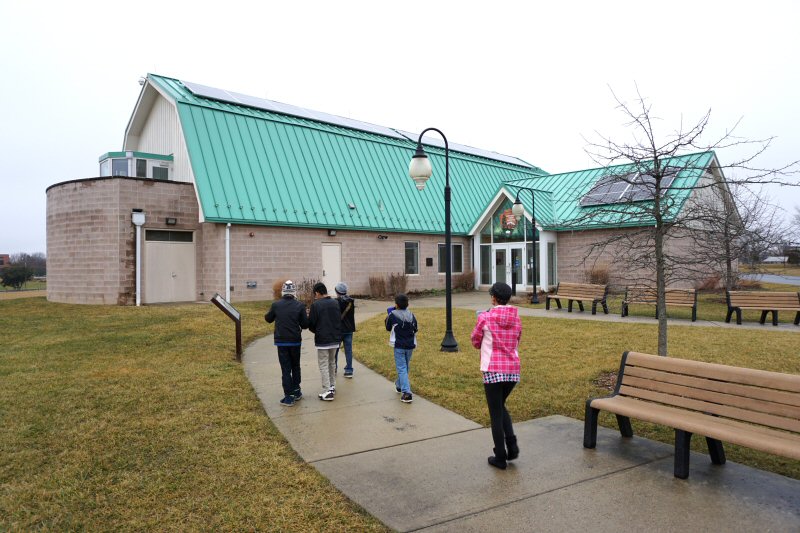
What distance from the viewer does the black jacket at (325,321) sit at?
22.8 ft

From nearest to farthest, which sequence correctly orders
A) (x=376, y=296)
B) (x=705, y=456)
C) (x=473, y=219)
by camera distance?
(x=705, y=456) → (x=376, y=296) → (x=473, y=219)

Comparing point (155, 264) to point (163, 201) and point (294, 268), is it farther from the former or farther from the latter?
point (294, 268)

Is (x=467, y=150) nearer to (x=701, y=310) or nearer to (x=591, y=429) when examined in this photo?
(x=701, y=310)

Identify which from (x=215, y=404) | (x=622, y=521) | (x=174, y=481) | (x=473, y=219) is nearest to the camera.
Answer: (x=622, y=521)

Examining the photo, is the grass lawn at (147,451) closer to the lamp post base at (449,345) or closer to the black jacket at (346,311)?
the black jacket at (346,311)

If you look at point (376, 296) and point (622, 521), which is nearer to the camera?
point (622, 521)

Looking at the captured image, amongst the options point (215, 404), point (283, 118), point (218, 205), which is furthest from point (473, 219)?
point (215, 404)

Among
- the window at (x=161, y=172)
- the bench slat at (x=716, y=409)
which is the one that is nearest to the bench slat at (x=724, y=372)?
the bench slat at (x=716, y=409)

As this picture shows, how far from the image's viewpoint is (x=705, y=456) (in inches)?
193

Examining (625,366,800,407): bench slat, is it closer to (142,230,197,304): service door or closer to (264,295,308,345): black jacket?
(264,295,308,345): black jacket

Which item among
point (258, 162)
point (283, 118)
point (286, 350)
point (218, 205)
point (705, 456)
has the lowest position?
point (705, 456)

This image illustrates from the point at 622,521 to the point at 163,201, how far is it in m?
18.6

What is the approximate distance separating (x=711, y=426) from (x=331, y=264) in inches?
717

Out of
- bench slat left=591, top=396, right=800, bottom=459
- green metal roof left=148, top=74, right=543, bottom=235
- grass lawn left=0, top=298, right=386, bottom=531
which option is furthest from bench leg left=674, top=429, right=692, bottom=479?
green metal roof left=148, top=74, right=543, bottom=235
